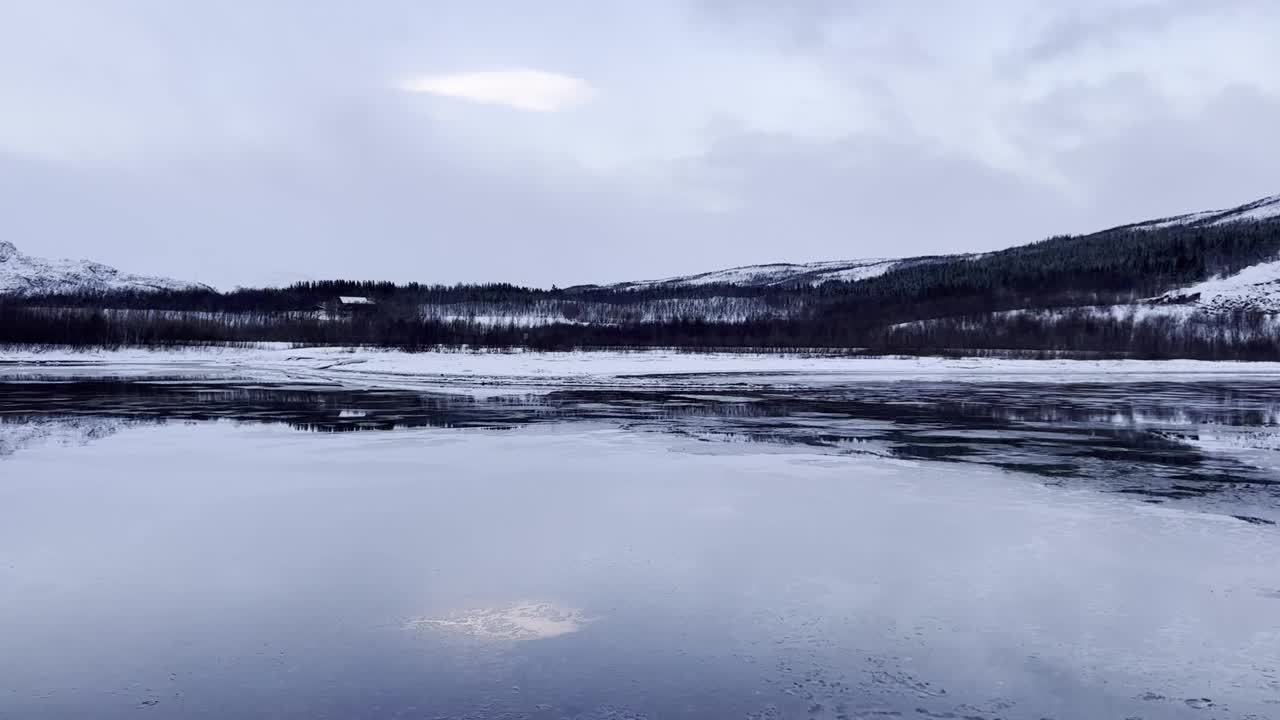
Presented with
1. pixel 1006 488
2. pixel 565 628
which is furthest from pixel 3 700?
pixel 1006 488

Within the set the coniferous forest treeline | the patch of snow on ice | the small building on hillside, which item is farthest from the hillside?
the patch of snow on ice

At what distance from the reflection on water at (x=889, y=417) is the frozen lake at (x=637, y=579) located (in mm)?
164

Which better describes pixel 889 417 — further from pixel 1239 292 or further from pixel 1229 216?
pixel 1229 216

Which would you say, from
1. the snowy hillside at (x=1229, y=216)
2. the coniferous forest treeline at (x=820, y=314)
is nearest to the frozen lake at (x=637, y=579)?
the coniferous forest treeline at (x=820, y=314)

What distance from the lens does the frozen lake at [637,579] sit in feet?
14.0

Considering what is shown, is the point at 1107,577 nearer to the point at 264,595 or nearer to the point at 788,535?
the point at 788,535

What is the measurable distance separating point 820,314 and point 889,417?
5078 inches

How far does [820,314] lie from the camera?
476 feet

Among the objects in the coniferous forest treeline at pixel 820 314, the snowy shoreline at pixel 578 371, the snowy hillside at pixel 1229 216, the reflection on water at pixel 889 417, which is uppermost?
the snowy hillside at pixel 1229 216

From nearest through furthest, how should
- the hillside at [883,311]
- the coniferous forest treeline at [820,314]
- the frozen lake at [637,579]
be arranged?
the frozen lake at [637,579]
the coniferous forest treeline at [820,314]
the hillside at [883,311]

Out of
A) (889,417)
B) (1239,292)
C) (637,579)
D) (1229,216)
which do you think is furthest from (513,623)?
(1229,216)

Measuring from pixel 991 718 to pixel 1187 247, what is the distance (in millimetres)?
158071

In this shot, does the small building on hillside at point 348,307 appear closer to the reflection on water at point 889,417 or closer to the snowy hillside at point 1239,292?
the snowy hillside at point 1239,292

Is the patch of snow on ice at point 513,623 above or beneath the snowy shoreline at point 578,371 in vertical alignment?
beneath
